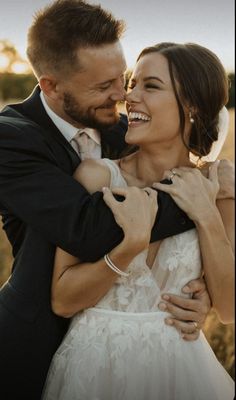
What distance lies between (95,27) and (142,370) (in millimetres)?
1626

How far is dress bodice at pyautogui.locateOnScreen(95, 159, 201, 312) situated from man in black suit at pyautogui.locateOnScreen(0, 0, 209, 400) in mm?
72

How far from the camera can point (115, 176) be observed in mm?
2820

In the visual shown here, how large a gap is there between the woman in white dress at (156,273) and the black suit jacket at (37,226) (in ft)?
0.24

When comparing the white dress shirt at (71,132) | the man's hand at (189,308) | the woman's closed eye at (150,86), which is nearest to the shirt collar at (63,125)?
the white dress shirt at (71,132)

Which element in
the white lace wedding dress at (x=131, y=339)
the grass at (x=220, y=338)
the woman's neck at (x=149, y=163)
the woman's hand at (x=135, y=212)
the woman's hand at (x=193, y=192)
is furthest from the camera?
the grass at (x=220, y=338)

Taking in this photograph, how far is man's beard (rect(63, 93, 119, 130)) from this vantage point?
3127mm

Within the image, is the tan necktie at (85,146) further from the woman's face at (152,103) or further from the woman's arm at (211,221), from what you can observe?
the woman's arm at (211,221)

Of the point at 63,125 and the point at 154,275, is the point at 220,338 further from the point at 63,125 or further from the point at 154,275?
the point at 63,125

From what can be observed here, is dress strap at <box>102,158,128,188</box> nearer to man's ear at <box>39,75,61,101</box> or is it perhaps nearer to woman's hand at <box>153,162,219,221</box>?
woman's hand at <box>153,162,219,221</box>

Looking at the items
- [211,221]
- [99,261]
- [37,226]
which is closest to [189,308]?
[211,221]

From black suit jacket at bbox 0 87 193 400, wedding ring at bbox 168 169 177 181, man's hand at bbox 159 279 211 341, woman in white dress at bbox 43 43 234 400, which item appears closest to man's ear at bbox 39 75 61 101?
→ black suit jacket at bbox 0 87 193 400

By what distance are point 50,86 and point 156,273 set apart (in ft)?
3.53

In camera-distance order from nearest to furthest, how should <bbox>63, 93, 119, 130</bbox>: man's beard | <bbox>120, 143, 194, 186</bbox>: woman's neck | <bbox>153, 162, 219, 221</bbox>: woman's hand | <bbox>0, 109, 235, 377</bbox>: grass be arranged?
<bbox>153, 162, 219, 221</bbox>: woman's hand
<bbox>120, 143, 194, 186</bbox>: woman's neck
<bbox>63, 93, 119, 130</bbox>: man's beard
<bbox>0, 109, 235, 377</bbox>: grass

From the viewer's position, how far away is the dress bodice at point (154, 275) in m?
2.77
